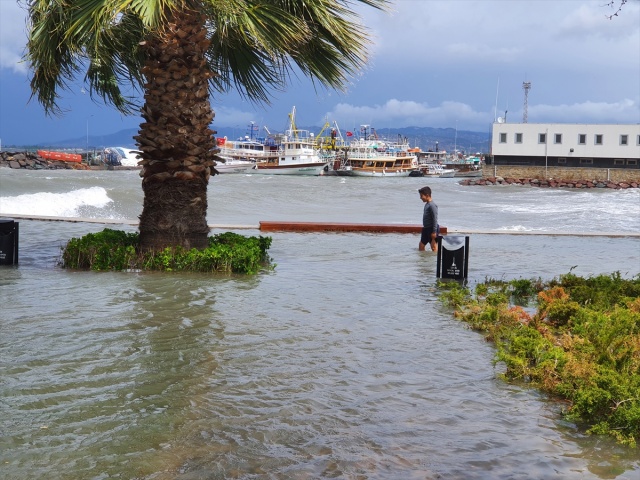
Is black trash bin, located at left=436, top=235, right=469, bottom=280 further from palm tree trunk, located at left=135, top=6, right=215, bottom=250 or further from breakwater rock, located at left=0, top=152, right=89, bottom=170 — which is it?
breakwater rock, located at left=0, top=152, right=89, bottom=170

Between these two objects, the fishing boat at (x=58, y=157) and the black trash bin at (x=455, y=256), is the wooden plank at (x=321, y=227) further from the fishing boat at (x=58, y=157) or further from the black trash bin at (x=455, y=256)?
the fishing boat at (x=58, y=157)

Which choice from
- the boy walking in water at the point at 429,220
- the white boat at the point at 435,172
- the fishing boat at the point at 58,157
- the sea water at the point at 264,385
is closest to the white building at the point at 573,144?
the white boat at the point at 435,172

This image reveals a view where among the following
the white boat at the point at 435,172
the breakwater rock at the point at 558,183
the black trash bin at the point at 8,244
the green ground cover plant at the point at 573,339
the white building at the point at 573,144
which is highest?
the white building at the point at 573,144

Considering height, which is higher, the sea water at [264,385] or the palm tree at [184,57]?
the palm tree at [184,57]

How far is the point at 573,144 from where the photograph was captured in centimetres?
7475

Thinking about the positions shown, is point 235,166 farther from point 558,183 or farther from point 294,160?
point 558,183

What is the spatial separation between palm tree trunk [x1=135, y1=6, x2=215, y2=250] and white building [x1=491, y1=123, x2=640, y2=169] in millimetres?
67990

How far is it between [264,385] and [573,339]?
2749 mm

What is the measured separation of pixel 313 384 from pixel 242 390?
0.53 meters

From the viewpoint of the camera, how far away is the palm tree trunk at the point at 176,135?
35.7 ft

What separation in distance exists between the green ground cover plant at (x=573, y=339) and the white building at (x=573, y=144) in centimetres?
6825

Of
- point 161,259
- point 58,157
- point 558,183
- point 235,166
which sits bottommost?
point 161,259

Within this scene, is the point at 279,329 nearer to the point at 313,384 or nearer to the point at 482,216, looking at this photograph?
the point at 313,384

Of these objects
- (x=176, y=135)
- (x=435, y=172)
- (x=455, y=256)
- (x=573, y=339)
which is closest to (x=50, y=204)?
(x=176, y=135)
